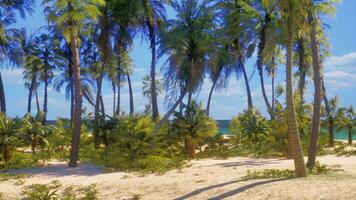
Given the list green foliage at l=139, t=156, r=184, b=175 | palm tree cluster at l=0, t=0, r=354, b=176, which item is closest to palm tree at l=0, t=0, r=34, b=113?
palm tree cluster at l=0, t=0, r=354, b=176

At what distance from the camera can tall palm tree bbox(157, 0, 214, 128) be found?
2872 centimetres

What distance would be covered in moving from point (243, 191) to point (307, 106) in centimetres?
1225

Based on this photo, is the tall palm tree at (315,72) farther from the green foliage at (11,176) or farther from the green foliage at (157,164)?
the green foliage at (11,176)

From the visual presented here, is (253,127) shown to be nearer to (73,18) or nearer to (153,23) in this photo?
(153,23)

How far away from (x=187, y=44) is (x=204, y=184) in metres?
15.3

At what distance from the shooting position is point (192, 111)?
25922mm

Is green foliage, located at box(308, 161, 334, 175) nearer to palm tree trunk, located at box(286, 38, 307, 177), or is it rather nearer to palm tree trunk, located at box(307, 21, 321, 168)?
palm tree trunk, located at box(307, 21, 321, 168)

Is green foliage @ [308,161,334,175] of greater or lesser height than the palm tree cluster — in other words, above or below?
below

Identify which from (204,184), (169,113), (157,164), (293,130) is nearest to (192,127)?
(169,113)

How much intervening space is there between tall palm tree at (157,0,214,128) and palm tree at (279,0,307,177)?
1323 cm

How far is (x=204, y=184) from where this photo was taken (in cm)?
1512

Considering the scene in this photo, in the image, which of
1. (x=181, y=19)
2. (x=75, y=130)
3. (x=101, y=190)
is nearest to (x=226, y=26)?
(x=181, y=19)

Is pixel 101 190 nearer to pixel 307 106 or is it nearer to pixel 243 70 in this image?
pixel 307 106

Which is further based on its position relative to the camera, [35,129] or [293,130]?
[35,129]
